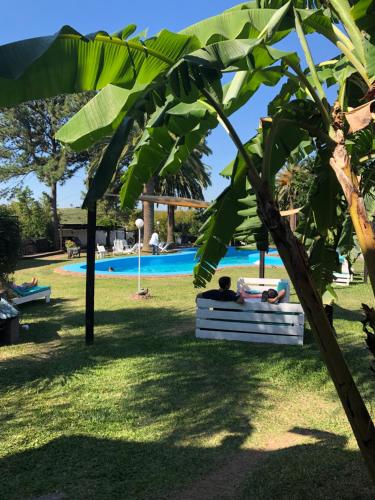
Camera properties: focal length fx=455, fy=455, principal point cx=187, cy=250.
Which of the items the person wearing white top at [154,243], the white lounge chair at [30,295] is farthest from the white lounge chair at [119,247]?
the white lounge chair at [30,295]

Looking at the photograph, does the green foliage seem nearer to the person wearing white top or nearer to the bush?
the person wearing white top

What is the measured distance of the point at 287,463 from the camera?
3943 mm

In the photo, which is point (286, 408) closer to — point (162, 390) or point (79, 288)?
point (162, 390)

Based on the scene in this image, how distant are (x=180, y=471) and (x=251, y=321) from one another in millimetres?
4414

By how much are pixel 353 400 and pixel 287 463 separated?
1.45 metres

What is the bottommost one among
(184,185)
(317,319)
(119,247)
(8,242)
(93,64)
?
(119,247)

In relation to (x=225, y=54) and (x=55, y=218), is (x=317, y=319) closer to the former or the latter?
(x=225, y=54)

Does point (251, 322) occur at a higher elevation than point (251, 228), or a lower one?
lower

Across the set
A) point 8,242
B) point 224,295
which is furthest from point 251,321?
point 8,242

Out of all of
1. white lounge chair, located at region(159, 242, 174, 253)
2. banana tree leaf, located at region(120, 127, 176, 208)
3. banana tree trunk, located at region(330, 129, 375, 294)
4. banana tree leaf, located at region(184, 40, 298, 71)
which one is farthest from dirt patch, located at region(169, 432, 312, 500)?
white lounge chair, located at region(159, 242, 174, 253)

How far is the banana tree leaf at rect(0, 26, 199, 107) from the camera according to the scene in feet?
9.07

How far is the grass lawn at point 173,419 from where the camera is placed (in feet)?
12.1

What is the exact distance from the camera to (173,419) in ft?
16.3

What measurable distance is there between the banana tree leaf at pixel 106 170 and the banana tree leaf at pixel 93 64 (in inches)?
24.7
